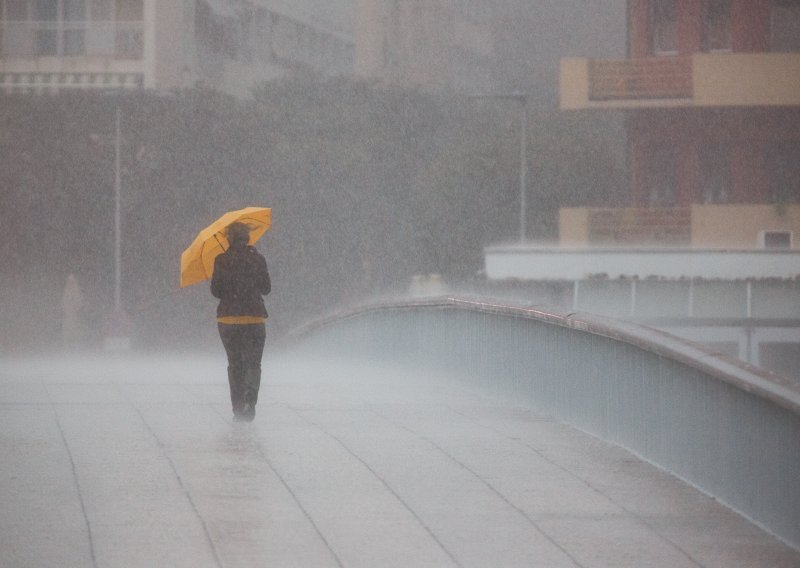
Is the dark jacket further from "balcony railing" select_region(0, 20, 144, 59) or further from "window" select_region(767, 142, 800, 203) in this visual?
"balcony railing" select_region(0, 20, 144, 59)

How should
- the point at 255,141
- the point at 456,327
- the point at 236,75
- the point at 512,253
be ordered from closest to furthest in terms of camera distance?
the point at 456,327, the point at 512,253, the point at 255,141, the point at 236,75

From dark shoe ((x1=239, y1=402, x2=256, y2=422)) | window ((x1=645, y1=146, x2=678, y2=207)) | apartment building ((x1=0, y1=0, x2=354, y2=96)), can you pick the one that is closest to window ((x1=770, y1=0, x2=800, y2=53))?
window ((x1=645, y1=146, x2=678, y2=207))

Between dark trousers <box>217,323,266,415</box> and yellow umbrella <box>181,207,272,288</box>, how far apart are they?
2.46ft

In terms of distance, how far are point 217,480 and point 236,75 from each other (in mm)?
72558

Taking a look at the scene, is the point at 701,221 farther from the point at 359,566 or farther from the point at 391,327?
the point at 359,566

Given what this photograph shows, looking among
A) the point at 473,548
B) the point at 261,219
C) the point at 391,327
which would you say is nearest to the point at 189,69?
the point at 391,327

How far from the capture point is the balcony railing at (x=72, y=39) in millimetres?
69562

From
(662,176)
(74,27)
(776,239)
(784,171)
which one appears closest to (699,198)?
(662,176)

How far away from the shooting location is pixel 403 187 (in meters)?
73.5

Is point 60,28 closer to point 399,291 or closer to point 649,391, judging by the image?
point 399,291

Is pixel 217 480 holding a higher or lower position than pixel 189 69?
lower

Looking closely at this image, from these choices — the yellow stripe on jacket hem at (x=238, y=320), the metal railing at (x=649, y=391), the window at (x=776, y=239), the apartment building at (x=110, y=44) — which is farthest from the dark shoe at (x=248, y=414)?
the apartment building at (x=110, y=44)

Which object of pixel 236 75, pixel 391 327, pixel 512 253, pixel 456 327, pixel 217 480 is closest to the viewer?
pixel 217 480

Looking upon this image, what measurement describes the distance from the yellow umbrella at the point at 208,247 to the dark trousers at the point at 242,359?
749 mm
